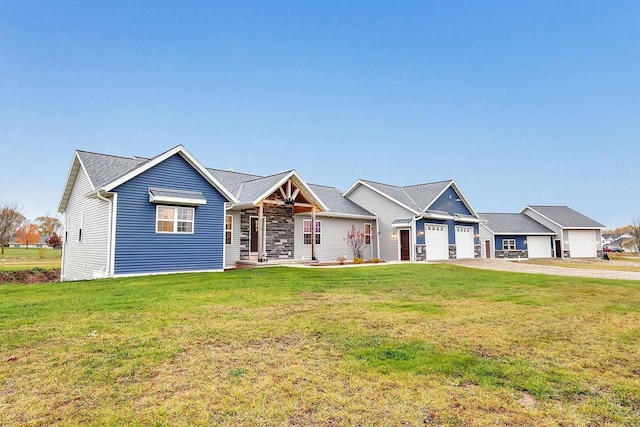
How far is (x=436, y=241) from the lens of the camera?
2523cm

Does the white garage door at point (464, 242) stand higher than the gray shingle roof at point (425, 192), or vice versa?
the gray shingle roof at point (425, 192)

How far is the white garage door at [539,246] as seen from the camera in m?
39.0

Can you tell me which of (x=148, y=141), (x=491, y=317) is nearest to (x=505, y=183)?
(x=148, y=141)

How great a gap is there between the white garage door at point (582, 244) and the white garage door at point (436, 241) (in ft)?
76.6

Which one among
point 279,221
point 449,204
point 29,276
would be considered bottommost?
point 29,276

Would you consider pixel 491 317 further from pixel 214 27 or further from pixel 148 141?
pixel 148 141

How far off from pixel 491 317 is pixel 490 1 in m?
30.0

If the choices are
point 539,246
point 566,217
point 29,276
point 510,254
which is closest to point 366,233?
point 29,276

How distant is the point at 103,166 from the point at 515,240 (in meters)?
39.6

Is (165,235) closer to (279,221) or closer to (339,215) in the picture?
(279,221)

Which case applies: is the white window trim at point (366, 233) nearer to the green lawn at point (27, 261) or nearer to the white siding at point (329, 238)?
the white siding at point (329, 238)

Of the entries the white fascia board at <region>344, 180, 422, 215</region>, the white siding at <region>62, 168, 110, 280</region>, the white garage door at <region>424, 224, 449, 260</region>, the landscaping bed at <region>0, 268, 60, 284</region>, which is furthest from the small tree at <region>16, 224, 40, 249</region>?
the white garage door at <region>424, 224, 449, 260</region>

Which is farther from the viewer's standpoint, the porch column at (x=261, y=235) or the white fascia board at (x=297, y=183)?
the porch column at (x=261, y=235)

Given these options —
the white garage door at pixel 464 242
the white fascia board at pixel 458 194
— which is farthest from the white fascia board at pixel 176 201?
the white garage door at pixel 464 242
